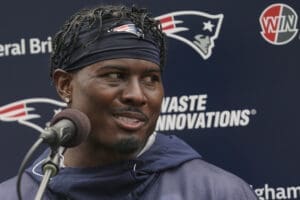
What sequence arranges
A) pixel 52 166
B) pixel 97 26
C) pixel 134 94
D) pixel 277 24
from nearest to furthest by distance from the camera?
pixel 52 166, pixel 134 94, pixel 97 26, pixel 277 24

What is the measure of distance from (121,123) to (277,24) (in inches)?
47.8

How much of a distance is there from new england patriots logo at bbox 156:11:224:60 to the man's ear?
2.95 feet

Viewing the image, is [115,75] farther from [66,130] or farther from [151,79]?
[66,130]

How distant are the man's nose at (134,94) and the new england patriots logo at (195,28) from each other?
1.03m

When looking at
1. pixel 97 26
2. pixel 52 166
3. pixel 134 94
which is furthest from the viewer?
pixel 97 26

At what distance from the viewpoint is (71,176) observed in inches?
98.1

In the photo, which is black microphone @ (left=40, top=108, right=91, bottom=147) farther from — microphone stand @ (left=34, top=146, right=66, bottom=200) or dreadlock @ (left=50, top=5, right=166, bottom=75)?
dreadlock @ (left=50, top=5, right=166, bottom=75)

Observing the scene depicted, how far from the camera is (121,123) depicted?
2371 mm

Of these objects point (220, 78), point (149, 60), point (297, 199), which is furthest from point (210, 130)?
point (149, 60)

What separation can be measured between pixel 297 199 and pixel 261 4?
0.77 m

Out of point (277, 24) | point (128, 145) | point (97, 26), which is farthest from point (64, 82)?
point (277, 24)

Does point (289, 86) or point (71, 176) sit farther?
point (289, 86)

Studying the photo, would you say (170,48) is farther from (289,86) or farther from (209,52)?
(289,86)

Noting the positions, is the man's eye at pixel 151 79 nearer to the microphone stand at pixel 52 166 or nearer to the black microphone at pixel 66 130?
A: the black microphone at pixel 66 130
